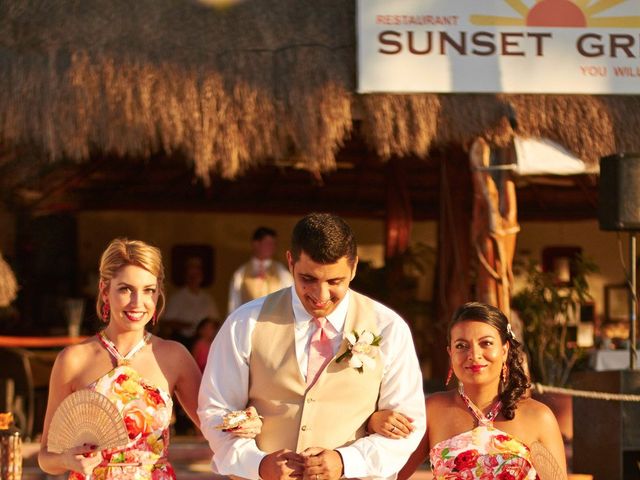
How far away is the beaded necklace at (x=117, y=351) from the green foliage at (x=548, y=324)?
226 inches

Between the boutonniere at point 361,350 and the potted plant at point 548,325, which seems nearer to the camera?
the boutonniere at point 361,350

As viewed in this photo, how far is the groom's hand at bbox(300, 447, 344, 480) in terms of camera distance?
10.4ft

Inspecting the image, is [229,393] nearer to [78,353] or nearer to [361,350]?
[361,350]

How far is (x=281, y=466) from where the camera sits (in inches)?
125

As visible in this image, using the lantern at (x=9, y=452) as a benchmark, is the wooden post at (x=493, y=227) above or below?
above

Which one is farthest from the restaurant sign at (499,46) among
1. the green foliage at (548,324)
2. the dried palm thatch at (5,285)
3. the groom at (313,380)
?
the groom at (313,380)

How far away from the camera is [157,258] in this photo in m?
3.73

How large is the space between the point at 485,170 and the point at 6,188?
388cm

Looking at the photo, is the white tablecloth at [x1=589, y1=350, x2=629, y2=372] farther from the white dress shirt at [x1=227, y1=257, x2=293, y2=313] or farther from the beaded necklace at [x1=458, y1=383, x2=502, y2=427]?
the beaded necklace at [x1=458, y1=383, x2=502, y2=427]

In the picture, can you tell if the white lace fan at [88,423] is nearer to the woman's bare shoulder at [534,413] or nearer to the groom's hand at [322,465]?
the groom's hand at [322,465]

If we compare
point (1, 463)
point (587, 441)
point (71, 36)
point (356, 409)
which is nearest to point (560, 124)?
point (587, 441)

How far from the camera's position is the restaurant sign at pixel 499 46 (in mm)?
7488

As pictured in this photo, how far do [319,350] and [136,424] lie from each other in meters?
0.61

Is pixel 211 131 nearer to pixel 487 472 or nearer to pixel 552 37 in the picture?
pixel 552 37
